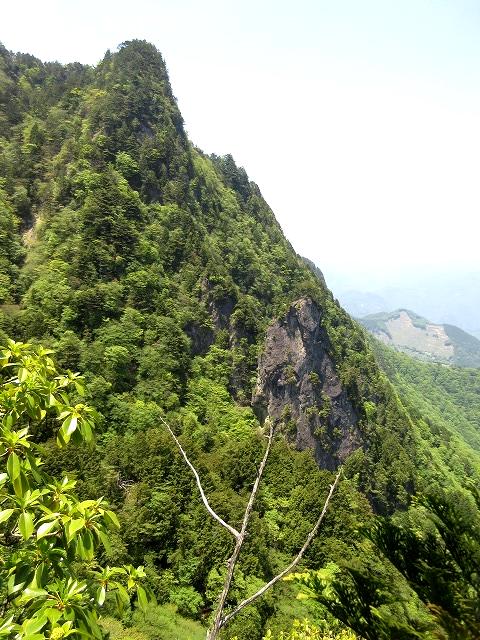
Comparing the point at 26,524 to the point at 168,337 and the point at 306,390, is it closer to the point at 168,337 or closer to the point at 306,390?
the point at 168,337

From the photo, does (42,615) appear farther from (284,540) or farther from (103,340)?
(103,340)

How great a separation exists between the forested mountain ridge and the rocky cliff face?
0.24 meters

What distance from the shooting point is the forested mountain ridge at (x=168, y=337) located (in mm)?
21734

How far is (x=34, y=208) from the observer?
4244cm

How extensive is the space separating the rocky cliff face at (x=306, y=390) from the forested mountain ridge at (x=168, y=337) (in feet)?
0.79

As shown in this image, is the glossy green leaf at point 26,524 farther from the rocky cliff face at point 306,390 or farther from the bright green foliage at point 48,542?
the rocky cliff face at point 306,390

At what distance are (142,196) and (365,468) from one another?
138 ft

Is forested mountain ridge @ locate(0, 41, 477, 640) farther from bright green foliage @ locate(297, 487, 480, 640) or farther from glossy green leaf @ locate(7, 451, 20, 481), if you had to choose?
glossy green leaf @ locate(7, 451, 20, 481)

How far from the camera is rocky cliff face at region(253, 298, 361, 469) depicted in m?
44.8

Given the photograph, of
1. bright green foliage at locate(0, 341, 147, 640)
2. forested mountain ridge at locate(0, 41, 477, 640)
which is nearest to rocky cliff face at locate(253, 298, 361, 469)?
forested mountain ridge at locate(0, 41, 477, 640)

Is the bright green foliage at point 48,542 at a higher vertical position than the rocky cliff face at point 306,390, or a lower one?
higher

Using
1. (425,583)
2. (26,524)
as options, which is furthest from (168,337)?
(26,524)

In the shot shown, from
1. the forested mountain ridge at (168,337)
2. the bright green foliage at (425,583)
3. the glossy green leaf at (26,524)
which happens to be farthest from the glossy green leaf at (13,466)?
the forested mountain ridge at (168,337)

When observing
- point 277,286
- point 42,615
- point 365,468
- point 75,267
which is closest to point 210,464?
point 75,267
